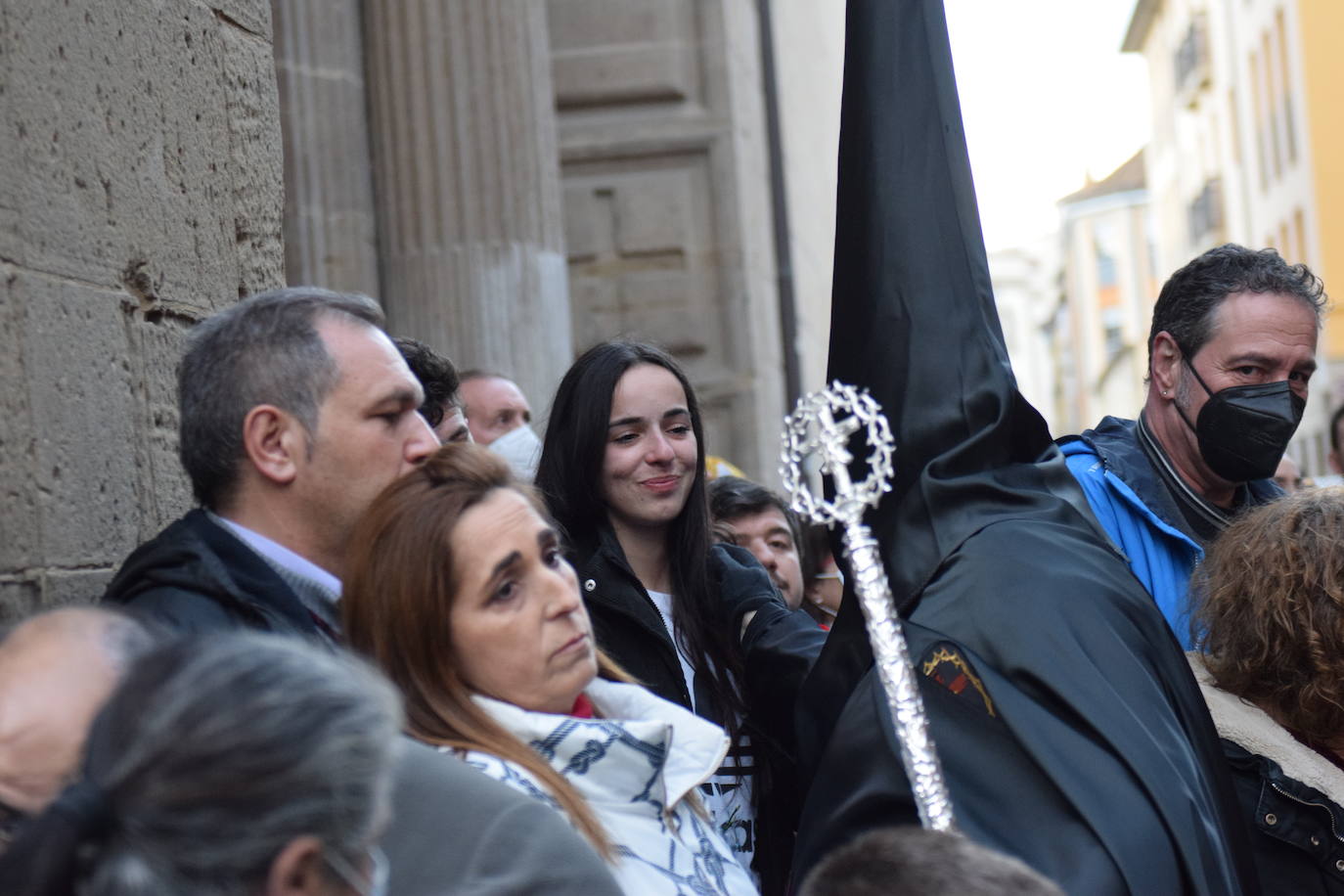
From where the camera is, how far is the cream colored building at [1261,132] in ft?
79.3

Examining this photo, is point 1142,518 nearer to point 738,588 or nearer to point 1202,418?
point 1202,418

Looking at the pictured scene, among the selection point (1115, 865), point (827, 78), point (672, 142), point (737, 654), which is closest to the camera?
point (1115, 865)

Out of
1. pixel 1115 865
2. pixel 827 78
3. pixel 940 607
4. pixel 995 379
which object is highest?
pixel 827 78

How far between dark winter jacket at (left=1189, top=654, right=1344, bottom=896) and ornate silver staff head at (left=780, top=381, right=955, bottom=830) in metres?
0.59

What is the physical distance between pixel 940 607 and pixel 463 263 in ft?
12.6

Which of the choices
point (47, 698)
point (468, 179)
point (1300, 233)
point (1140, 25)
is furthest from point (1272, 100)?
point (47, 698)

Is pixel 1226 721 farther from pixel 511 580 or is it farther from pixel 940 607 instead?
pixel 511 580

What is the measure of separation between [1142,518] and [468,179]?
3391mm

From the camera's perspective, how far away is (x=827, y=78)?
12.5 m

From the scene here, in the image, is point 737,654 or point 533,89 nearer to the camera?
point 737,654

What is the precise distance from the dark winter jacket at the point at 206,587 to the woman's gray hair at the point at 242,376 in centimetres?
14

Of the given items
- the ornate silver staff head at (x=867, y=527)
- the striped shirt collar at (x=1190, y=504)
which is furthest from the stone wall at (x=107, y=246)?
the striped shirt collar at (x=1190, y=504)

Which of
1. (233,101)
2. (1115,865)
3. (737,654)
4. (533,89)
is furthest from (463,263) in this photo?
(1115,865)

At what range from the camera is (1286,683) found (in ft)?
8.71
